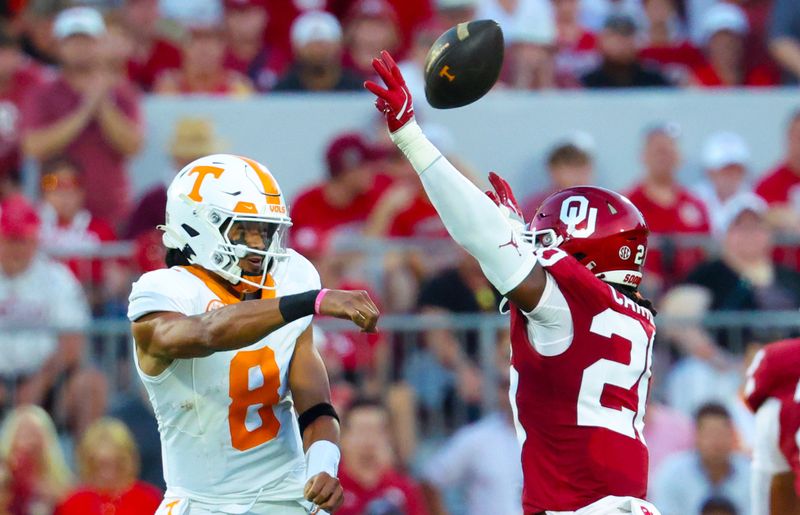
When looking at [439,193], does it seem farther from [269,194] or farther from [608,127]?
[608,127]

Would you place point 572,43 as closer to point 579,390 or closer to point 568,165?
point 568,165

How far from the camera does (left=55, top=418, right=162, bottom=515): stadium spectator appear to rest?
8984 mm

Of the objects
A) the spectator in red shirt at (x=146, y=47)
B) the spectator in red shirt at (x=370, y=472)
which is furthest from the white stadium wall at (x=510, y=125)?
the spectator in red shirt at (x=370, y=472)

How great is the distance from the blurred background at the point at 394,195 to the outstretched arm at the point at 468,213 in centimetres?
416

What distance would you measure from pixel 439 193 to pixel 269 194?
0.81 m

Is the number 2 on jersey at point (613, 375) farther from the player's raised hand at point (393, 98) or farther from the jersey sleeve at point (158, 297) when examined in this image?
the jersey sleeve at point (158, 297)

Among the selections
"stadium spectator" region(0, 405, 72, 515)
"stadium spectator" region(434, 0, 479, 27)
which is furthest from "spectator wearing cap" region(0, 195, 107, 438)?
"stadium spectator" region(434, 0, 479, 27)

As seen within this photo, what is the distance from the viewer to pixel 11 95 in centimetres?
1162

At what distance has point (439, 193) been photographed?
17.4ft

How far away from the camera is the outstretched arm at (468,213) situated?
17.1 ft

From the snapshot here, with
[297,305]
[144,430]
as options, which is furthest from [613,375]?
[144,430]

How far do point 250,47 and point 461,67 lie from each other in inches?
302

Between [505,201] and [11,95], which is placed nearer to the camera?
[505,201]

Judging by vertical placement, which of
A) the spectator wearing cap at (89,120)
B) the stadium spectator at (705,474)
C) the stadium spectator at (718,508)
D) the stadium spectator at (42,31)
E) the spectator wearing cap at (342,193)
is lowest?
the stadium spectator at (718,508)
